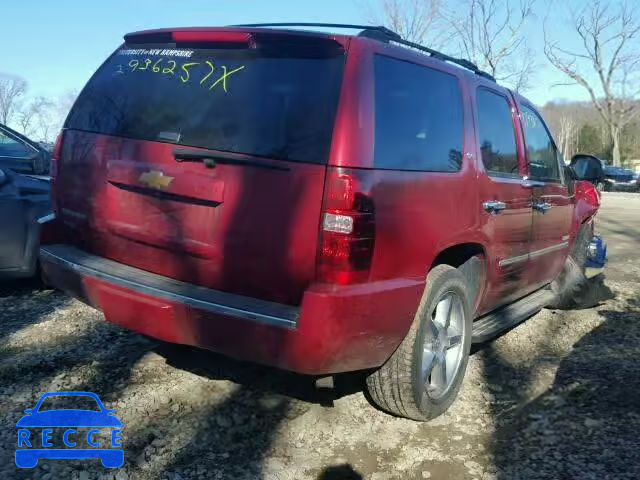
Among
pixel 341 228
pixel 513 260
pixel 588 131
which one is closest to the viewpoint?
pixel 341 228

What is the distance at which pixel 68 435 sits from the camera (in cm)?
296

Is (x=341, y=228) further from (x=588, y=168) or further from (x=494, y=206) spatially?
(x=588, y=168)

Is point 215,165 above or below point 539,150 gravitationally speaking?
below

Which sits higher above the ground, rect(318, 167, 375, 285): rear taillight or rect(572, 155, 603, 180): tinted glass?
rect(572, 155, 603, 180): tinted glass

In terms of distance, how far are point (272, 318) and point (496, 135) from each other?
7.08 feet

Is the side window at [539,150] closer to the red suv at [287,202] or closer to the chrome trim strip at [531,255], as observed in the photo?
the chrome trim strip at [531,255]

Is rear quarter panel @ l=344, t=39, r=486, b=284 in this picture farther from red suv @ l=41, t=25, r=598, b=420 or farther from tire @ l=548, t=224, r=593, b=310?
tire @ l=548, t=224, r=593, b=310

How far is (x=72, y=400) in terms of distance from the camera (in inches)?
131

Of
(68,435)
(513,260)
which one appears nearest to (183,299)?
(68,435)

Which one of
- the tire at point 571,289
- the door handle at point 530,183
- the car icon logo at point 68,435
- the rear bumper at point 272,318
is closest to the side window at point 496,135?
the door handle at point 530,183

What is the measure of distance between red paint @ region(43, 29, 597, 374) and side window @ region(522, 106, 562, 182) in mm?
1379

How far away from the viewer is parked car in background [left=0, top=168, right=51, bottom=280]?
503 cm

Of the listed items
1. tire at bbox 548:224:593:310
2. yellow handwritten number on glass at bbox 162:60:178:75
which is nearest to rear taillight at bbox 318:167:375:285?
yellow handwritten number on glass at bbox 162:60:178:75

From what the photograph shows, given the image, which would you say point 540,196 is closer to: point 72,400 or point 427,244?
point 427,244
